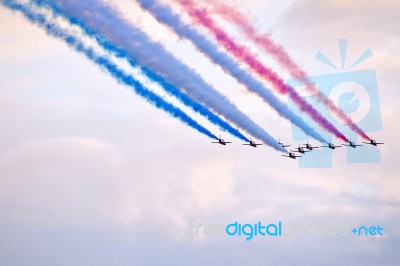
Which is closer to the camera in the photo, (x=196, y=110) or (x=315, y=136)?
(x=196, y=110)

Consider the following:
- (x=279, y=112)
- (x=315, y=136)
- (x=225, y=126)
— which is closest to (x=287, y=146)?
(x=315, y=136)

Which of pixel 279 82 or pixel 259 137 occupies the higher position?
pixel 279 82

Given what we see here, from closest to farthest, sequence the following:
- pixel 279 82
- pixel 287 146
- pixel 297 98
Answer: pixel 279 82, pixel 297 98, pixel 287 146

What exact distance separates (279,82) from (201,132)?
6.94 metres

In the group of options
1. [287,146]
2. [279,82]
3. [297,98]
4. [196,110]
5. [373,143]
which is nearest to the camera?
[196,110]

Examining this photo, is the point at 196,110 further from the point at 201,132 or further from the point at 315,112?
the point at 315,112

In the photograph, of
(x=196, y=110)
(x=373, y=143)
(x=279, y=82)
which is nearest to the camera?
(x=196, y=110)

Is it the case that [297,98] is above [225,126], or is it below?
above

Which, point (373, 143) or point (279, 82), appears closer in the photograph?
point (279, 82)

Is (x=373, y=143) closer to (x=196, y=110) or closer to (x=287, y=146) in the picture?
(x=287, y=146)

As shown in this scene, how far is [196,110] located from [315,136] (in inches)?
543

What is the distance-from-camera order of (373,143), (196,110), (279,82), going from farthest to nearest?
(373,143)
(279,82)
(196,110)

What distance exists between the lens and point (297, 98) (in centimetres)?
5753

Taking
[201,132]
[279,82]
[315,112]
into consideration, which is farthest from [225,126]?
[315,112]
